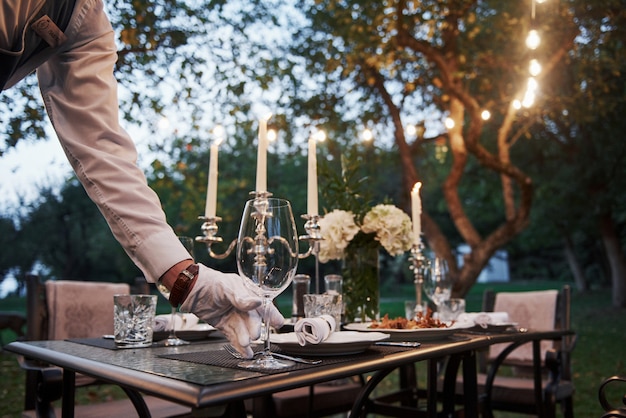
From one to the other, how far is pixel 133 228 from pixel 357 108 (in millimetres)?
7661

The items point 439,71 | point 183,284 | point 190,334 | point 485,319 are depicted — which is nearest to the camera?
point 183,284

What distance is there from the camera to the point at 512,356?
373cm

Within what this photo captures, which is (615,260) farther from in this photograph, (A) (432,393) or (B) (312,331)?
(B) (312,331)

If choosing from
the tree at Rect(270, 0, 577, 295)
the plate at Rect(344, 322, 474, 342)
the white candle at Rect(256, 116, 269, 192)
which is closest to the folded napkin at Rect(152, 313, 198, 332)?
the white candle at Rect(256, 116, 269, 192)

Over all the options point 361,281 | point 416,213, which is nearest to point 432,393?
point 361,281

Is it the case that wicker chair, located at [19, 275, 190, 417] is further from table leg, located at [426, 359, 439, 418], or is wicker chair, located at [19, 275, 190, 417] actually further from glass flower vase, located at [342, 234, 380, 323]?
table leg, located at [426, 359, 439, 418]

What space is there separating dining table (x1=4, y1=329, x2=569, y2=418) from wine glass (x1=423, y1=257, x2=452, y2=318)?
0.54 m

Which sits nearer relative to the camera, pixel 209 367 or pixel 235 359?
pixel 209 367

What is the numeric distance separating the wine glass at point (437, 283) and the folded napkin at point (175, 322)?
1.05 metres

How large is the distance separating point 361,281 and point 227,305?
146 centimetres

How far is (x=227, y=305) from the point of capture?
1.14 metres

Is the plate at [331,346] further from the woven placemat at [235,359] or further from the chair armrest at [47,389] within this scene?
the chair armrest at [47,389]

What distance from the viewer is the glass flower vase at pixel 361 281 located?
255 centimetres

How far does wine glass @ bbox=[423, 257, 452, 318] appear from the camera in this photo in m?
2.65
